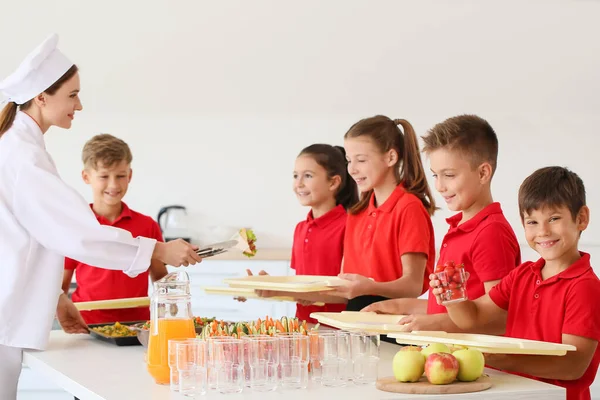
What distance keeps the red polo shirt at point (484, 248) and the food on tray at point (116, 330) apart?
908mm

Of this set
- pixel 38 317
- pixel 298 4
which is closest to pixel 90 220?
pixel 38 317

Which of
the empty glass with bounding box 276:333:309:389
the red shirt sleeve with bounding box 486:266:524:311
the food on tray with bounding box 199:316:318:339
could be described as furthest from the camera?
the red shirt sleeve with bounding box 486:266:524:311

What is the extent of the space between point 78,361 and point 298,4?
3.06 meters

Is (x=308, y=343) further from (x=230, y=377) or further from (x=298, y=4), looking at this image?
(x=298, y=4)

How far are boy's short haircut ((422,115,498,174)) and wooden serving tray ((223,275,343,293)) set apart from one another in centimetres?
48

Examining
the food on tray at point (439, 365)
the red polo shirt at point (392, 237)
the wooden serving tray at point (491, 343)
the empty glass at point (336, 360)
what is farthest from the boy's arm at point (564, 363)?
the red polo shirt at point (392, 237)

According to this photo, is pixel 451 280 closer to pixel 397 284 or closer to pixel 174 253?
pixel 397 284

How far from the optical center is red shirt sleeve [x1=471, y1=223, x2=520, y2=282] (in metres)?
2.18

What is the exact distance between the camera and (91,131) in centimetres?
555

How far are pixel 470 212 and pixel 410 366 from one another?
2.59 feet

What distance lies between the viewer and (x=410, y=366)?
1668 mm

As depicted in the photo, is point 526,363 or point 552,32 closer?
point 526,363

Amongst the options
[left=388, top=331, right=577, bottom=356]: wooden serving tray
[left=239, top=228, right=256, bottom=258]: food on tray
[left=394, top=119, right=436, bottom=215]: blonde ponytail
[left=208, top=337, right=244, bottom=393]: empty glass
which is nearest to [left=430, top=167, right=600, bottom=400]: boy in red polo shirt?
[left=388, top=331, right=577, bottom=356]: wooden serving tray

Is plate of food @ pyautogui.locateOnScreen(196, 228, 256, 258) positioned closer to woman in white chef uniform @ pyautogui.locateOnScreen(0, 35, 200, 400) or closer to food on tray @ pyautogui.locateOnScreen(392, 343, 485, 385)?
woman in white chef uniform @ pyautogui.locateOnScreen(0, 35, 200, 400)
